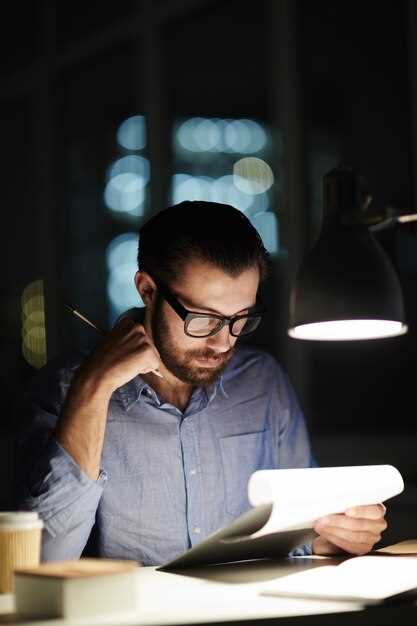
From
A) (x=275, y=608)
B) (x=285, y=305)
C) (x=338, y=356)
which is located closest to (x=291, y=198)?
(x=285, y=305)

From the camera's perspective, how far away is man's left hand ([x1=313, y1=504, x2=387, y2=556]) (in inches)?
72.4

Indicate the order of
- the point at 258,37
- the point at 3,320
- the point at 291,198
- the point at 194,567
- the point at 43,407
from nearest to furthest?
1. the point at 194,567
2. the point at 43,407
3. the point at 291,198
4. the point at 258,37
5. the point at 3,320

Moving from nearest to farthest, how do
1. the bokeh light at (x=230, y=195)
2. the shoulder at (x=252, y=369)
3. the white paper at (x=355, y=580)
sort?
the white paper at (x=355, y=580) → the shoulder at (x=252, y=369) → the bokeh light at (x=230, y=195)

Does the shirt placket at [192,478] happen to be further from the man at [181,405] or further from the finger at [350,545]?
the finger at [350,545]

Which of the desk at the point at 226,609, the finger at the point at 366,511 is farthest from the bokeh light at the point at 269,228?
the desk at the point at 226,609

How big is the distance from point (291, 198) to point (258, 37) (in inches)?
31.7

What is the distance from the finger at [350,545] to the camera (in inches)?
72.9

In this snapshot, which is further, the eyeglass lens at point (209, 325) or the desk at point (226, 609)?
the eyeglass lens at point (209, 325)

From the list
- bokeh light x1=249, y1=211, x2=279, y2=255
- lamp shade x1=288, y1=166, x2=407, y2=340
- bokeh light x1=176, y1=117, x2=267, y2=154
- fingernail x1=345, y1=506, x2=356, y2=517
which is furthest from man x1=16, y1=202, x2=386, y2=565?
bokeh light x1=176, y1=117, x2=267, y2=154

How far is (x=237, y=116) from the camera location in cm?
428

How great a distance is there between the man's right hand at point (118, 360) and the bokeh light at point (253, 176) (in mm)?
2007

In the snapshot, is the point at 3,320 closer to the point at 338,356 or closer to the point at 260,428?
the point at 338,356

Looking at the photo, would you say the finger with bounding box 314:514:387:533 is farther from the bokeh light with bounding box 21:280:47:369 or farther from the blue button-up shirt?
the bokeh light with bounding box 21:280:47:369

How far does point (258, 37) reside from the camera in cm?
394
